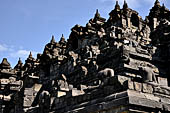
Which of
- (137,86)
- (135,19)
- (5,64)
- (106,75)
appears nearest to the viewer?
(137,86)

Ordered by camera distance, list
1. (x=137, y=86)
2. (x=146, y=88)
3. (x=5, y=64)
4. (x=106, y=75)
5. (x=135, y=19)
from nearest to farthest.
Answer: (x=137, y=86)
(x=146, y=88)
(x=106, y=75)
(x=5, y=64)
(x=135, y=19)

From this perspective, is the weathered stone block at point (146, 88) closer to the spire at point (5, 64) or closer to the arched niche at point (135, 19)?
the arched niche at point (135, 19)

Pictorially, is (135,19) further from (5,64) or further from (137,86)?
(137,86)

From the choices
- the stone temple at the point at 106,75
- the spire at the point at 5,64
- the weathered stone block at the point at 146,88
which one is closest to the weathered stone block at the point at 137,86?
the stone temple at the point at 106,75

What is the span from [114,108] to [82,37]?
19.8 metres

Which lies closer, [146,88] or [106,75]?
[146,88]

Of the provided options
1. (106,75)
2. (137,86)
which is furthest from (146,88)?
(106,75)

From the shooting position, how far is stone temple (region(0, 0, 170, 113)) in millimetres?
10445

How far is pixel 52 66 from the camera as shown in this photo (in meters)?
26.0

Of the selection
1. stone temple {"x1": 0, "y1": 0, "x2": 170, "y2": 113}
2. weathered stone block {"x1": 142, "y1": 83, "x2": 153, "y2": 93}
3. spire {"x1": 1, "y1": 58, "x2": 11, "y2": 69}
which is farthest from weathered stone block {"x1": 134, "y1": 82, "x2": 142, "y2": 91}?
spire {"x1": 1, "y1": 58, "x2": 11, "y2": 69}

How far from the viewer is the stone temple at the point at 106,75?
10.4 meters

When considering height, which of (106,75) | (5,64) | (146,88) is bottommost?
(146,88)

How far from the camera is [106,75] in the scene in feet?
45.4

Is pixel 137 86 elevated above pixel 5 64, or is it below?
below
